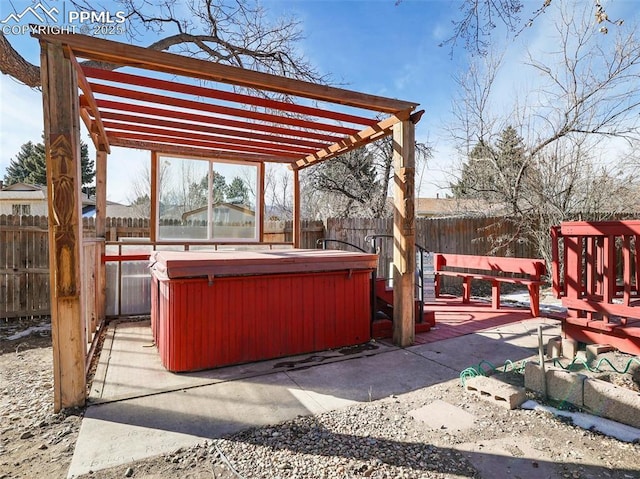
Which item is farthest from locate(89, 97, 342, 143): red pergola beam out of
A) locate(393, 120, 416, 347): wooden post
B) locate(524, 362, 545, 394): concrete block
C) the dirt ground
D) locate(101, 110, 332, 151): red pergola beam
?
locate(524, 362, 545, 394): concrete block

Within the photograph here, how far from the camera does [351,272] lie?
161 inches

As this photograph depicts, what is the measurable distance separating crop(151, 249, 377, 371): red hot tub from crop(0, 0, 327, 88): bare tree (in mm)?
4281

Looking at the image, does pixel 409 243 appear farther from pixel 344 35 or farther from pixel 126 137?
pixel 344 35

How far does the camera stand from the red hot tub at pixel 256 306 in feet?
10.8

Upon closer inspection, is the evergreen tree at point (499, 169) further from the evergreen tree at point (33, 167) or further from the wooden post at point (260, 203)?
the evergreen tree at point (33, 167)

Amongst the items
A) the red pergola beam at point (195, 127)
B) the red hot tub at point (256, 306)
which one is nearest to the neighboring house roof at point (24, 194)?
the red pergola beam at point (195, 127)

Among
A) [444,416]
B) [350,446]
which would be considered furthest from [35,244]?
[444,416]

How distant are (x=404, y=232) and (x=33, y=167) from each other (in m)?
31.3

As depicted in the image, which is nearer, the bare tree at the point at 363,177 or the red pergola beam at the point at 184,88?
the red pergola beam at the point at 184,88

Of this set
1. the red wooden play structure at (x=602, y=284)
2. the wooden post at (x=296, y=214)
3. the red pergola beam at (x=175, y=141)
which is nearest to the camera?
the red wooden play structure at (x=602, y=284)

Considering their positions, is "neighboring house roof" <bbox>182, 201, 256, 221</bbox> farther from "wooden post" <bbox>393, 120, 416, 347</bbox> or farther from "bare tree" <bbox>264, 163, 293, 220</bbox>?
"bare tree" <bbox>264, 163, 293, 220</bbox>

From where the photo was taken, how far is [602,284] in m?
3.73

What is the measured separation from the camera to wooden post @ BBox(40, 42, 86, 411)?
2.54 meters

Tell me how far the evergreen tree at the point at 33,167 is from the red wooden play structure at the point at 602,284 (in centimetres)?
2594
